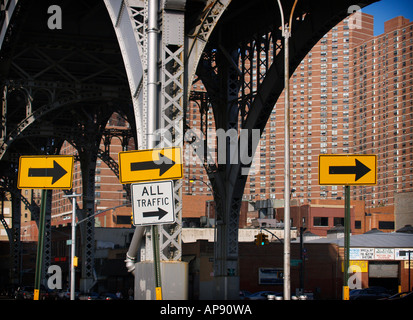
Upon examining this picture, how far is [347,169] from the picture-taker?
12.9 m

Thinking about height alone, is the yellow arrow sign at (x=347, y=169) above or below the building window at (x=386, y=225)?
above

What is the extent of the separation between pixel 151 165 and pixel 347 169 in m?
3.76

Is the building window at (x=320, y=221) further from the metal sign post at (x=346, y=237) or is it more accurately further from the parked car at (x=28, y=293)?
the metal sign post at (x=346, y=237)

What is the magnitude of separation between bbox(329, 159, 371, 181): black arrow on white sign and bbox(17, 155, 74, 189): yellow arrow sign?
460 cm

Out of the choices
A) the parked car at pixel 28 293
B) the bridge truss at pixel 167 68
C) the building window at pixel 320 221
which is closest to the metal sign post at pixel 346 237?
the bridge truss at pixel 167 68

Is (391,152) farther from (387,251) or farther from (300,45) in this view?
(300,45)

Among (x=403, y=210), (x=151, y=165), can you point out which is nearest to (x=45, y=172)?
(x=151, y=165)

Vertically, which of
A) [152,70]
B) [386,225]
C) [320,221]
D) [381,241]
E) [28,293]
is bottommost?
[28,293]

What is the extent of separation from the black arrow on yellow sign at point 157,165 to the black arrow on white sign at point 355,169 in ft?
11.1

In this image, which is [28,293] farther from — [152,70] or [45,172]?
[45,172]

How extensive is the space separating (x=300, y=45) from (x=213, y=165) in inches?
289

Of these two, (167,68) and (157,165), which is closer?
(157,165)

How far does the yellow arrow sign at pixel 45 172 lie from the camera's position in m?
12.9

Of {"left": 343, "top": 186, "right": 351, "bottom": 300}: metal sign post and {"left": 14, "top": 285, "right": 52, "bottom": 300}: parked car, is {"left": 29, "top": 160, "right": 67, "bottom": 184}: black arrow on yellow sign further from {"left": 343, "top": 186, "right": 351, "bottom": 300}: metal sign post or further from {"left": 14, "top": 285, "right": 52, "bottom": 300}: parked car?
{"left": 14, "top": 285, "right": 52, "bottom": 300}: parked car
